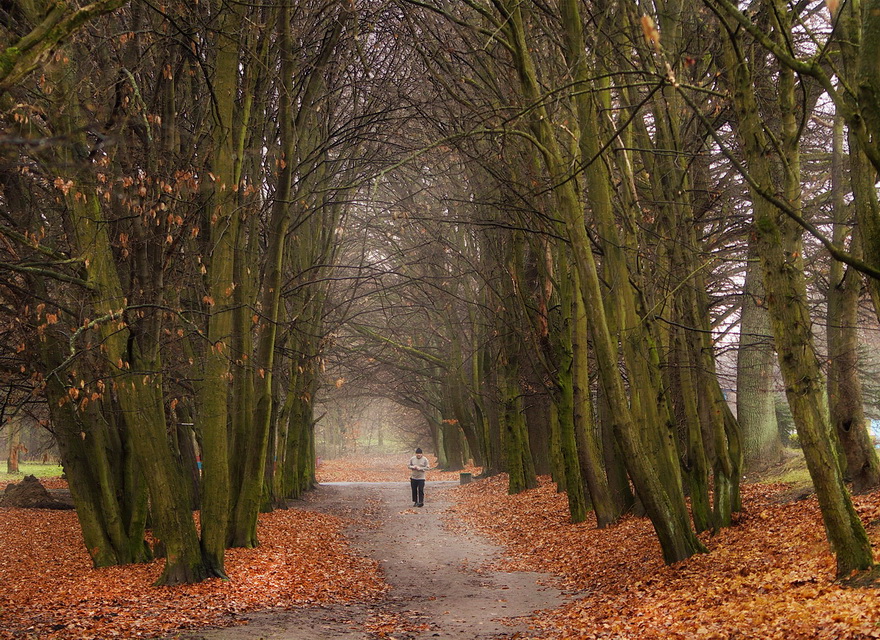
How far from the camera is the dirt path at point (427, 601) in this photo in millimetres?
7742

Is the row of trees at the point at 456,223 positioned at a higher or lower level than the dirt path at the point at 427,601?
higher

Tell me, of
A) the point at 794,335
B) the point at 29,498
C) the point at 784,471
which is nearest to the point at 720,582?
the point at 794,335

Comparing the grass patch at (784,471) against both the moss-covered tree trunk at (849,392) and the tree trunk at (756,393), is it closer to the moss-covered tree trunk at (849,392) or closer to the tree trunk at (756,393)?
the tree trunk at (756,393)

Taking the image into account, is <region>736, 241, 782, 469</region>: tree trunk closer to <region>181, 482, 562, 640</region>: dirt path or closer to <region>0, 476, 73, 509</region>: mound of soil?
<region>181, 482, 562, 640</region>: dirt path

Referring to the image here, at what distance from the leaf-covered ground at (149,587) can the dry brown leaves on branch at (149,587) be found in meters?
0.01

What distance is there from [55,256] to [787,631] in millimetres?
8131

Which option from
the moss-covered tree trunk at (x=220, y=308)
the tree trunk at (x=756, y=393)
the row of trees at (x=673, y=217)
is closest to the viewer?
the row of trees at (x=673, y=217)

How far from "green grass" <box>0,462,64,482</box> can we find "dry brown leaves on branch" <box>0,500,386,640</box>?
512 inches

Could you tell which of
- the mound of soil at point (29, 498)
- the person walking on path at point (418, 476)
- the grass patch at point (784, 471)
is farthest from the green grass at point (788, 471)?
the mound of soil at point (29, 498)

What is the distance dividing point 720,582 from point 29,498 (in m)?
18.5

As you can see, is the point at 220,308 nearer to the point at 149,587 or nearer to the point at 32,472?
the point at 149,587

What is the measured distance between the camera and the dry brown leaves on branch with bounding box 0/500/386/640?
798cm

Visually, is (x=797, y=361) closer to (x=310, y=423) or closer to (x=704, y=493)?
(x=704, y=493)

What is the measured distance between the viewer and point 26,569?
40.8 feet
